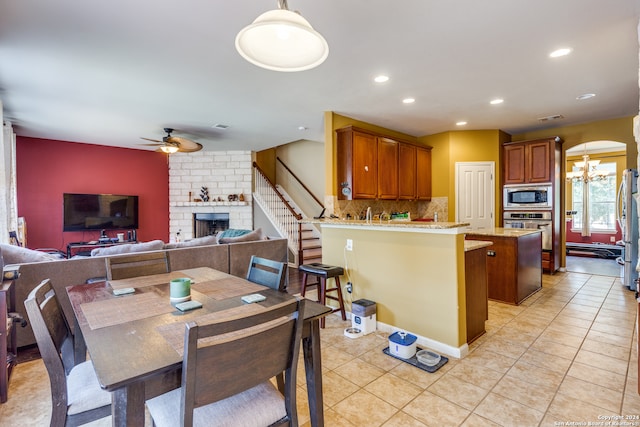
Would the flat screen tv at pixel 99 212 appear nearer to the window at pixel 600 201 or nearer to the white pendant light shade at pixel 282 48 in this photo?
the white pendant light shade at pixel 282 48

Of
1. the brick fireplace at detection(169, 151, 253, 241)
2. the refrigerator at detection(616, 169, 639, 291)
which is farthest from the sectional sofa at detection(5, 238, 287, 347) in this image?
the refrigerator at detection(616, 169, 639, 291)

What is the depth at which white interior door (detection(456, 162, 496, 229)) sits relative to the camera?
18.7 feet

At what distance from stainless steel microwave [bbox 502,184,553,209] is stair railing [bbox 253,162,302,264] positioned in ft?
13.0

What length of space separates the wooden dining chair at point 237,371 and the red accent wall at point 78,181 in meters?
6.88

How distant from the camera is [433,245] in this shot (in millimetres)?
2689

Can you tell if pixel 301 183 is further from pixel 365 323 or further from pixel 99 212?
pixel 365 323

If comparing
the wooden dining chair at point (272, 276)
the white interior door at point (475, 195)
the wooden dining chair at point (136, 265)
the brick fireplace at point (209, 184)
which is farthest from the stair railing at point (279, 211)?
the wooden dining chair at point (272, 276)

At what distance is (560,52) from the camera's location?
2.80 metres

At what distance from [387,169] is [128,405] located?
15.5 feet

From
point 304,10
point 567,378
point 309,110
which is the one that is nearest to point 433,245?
point 567,378

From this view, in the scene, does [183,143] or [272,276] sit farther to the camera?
[183,143]

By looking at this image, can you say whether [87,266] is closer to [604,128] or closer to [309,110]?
[309,110]

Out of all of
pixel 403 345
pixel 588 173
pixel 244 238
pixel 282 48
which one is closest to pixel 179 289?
pixel 282 48

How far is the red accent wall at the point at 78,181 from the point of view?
19.7ft
